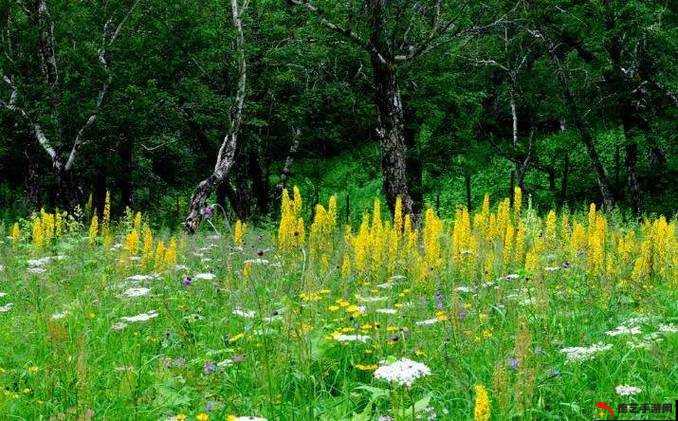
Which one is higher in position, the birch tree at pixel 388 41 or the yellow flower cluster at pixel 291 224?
the birch tree at pixel 388 41

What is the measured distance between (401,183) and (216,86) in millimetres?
10169

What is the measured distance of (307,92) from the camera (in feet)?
64.3

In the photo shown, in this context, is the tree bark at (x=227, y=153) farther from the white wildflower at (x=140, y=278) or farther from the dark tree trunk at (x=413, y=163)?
the white wildflower at (x=140, y=278)

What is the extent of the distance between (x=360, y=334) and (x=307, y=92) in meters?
16.3

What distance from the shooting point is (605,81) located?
57.4 ft

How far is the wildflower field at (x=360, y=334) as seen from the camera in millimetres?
3082

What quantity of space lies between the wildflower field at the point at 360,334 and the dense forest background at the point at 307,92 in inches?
252

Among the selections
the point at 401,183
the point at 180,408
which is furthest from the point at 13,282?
the point at 401,183

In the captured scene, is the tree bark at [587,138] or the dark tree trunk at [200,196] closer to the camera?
the dark tree trunk at [200,196]

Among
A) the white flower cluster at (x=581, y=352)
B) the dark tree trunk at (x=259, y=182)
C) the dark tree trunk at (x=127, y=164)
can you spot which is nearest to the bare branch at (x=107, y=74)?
the dark tree trunk at (x=127, y=164)

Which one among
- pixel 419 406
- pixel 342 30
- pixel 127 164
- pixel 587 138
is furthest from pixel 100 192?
pixel 419 406

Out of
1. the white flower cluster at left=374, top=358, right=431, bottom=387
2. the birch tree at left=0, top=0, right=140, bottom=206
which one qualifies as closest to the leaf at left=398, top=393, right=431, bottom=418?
the white flower cluster at left=374, top=358, right=431, bottom=387

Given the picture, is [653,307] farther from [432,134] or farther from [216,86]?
[216,86]

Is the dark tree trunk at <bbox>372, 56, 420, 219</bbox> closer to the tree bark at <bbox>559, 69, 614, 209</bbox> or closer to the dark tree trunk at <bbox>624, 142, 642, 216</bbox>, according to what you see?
the tree bark at <bbox>559, 69, 614, 209</bbox>
